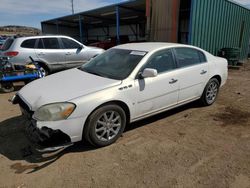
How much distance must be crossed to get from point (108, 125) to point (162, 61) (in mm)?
1600

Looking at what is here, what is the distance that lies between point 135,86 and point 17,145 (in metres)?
2.10

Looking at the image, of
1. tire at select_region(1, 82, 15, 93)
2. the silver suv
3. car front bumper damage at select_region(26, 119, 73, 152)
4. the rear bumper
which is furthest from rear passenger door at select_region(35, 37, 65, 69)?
car front bumper damage at select_region(26, 119, 73, 152)

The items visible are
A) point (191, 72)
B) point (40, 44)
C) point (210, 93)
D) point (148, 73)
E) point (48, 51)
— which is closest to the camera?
point (148, 73)

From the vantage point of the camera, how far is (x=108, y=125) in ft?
10.6

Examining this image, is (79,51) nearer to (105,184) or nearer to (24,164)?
(24,164)

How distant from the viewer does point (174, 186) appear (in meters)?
2.45

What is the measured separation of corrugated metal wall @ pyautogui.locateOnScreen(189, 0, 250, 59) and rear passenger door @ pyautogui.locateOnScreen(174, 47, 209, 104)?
6001mm

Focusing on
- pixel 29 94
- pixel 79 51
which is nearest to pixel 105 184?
pixel 29 94

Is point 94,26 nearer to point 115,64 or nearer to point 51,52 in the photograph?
point 51,52

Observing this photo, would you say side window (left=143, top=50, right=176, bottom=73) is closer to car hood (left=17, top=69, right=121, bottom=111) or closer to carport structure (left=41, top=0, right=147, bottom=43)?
car hood (left=17, top=69, right=121, bottom=111)

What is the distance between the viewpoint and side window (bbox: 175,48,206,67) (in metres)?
4.20

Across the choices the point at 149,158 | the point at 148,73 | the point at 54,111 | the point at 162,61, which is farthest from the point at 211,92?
the point at 54,111

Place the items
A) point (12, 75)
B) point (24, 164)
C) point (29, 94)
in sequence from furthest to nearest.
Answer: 1. point (12, 75)
2. point (29, 94)
3. point (24, 164)

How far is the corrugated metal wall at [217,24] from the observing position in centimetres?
1002
